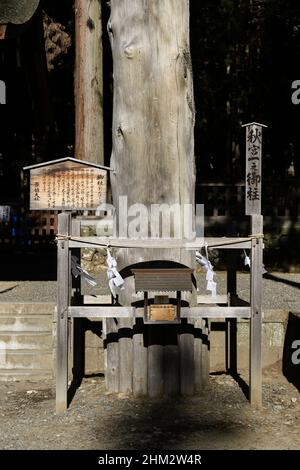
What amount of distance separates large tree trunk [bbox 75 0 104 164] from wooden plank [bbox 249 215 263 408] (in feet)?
23.9

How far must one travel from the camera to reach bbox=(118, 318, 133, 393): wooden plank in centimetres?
552

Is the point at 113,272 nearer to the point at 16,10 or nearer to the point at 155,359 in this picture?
the point at 155,359

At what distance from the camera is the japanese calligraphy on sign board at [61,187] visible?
5.22 metres

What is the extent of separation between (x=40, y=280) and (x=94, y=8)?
533 cm

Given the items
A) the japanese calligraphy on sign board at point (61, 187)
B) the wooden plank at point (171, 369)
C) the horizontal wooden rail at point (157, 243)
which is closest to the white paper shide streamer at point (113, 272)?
the horizontal wooden rail at point (157, 243)

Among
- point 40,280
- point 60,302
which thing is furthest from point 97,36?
point 60,302

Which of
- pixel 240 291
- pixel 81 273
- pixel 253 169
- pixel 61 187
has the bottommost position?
pixel 240 291

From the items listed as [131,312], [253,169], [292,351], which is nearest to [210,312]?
[131,312]

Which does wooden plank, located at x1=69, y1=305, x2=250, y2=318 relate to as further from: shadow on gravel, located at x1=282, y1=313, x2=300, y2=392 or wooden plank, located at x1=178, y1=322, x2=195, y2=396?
shadow on gravel, located at x1=282, y1=313, x2=300, y2=392

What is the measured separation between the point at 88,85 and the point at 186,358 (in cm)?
774

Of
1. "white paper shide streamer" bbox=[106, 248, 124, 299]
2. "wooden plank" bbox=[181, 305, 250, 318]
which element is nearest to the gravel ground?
"wooden plank" bbox=[181, 305, 250, 318]

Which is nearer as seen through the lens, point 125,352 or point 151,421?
point 151,421

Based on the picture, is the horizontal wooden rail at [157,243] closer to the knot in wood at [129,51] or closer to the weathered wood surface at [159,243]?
the weathered wood surface at [159,243]

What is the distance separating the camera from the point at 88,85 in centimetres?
1223
